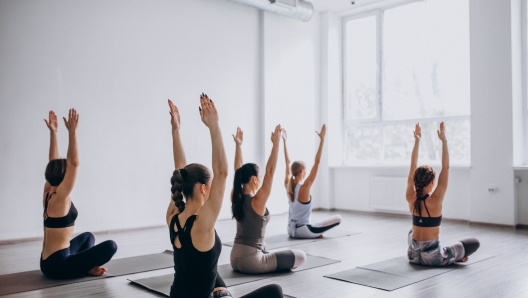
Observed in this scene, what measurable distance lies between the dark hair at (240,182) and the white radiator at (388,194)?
407 cm

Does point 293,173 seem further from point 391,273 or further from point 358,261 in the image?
point 391,273

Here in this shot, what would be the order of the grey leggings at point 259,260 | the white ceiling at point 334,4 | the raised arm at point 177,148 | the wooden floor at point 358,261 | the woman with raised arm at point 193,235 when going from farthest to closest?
→ the white ceiling at point 334,4
the grey leggings at point 259,260
the wooden floor at point 358,261
the raised arm at point 177,148
the woman with raised arm at point 193,235

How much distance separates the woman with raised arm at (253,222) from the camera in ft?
10.8

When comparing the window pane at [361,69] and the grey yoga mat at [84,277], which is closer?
the grey yoga mat at [84,277]

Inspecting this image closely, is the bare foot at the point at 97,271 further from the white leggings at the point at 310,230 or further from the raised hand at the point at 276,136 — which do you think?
the white leggings at the point at 310,230

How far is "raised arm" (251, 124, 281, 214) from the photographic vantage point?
3.19 m

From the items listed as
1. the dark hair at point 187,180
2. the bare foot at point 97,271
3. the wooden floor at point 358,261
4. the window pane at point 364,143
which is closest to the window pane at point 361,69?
the window pane at point 364,143

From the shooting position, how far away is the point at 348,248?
4590 mm

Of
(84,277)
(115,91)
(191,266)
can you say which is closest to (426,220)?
(191,266)

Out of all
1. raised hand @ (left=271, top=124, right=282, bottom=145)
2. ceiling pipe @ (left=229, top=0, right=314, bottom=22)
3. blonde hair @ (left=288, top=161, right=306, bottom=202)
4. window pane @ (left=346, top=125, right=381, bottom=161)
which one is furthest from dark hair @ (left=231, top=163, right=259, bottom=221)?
window pane @ (left=346, top=125, right=381, bottom=161)

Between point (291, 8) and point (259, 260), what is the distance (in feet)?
14.9

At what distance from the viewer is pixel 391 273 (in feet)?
11.6

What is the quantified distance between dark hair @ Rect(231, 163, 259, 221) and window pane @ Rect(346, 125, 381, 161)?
4597 millimetres

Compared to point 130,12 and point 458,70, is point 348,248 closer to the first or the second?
point 458,70
